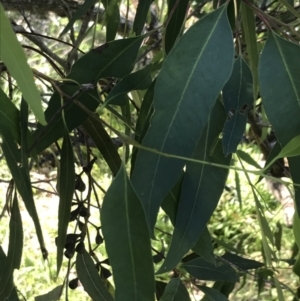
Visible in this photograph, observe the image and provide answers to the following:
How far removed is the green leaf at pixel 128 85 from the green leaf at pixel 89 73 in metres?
0.03

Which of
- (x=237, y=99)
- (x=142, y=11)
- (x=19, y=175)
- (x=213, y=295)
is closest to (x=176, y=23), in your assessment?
(x=142, y=11)

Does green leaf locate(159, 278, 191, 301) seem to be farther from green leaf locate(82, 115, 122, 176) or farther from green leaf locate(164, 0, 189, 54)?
green leaf locate(164, 0, 189, 54)

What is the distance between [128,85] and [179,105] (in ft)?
0.24

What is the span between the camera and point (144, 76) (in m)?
0.53

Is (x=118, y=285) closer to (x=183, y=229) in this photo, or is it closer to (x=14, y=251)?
(x=183, y=229)

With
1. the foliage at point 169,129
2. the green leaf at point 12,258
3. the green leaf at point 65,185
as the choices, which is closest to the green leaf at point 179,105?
the foliage at point 169,129

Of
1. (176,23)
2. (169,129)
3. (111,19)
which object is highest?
(111,19)

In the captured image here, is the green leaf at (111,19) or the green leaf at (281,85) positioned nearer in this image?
the green leaf at (281,85)

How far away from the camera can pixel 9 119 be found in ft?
1.72

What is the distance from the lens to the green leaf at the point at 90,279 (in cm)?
68

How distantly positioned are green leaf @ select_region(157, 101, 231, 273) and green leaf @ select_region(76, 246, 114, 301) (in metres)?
0.19

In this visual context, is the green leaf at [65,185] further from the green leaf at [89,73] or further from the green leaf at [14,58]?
the green leaf at [14,58]

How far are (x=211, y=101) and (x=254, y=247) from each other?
1.88m

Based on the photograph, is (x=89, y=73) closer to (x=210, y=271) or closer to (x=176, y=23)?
(x=176, y=23)
